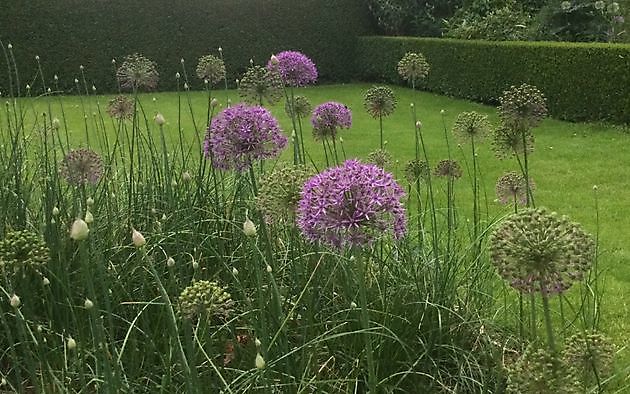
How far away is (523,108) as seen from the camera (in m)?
2.47

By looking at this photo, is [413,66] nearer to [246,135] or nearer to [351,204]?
[246,135]

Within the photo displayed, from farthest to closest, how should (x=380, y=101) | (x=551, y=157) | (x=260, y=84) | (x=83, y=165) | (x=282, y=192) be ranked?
(x=551, y=157)
(x=380, y=101)
(x=260, y=84)
(x=83, y=165)
(x=282, y=192)

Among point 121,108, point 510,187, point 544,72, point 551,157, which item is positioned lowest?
point 551,157

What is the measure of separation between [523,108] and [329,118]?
2.80ft

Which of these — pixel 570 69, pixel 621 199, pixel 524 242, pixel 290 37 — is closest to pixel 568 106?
pixel 570 69

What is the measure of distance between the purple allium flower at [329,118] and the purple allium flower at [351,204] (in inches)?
56.4

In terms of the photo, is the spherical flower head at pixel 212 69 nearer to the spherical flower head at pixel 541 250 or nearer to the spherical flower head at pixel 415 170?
the spherical flower head at pixel 415 170

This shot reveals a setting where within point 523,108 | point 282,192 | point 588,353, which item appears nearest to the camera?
point 588,353

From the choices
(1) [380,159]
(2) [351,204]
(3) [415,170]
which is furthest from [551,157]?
(2) [351,204]

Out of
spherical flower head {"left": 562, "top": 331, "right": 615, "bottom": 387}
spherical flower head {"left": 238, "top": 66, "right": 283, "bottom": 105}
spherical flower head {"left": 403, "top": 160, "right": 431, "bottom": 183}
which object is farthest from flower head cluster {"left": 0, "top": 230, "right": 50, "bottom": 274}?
spherical flower head {"left": 403, "top": 160, "right": 431, "bottom": 183}

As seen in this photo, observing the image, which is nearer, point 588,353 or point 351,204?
point 351,204

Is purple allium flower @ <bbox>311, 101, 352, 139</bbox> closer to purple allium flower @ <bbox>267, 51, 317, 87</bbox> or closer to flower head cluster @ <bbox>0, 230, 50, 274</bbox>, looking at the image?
purple allium flower @ <bbox>267, 51, 317, 87</bbox>

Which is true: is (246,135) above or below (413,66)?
below

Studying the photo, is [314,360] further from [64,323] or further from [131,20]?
[131,20]
